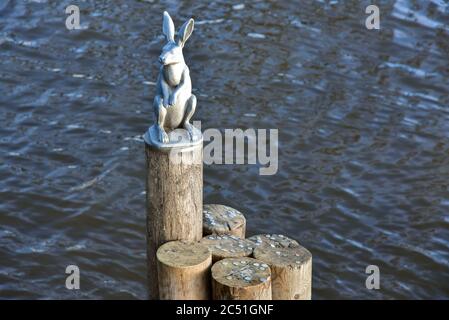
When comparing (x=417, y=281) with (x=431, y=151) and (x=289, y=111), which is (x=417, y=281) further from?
(x=289, y=111)

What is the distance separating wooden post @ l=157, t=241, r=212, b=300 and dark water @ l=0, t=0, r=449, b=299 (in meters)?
2.90

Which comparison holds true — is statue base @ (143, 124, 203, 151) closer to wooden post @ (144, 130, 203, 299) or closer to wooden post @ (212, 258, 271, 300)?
wooden post @ (144, 130, 203, 299)

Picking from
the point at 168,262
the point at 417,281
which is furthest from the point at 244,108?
the point at 168,262

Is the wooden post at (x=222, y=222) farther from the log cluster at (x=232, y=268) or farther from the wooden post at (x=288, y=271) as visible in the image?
the wooden post at (x=288, y=271)

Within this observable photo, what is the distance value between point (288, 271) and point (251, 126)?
501cm

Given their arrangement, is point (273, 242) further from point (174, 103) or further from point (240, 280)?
point (174, 103)

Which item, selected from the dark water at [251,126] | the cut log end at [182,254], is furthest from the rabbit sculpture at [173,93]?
the dark water at [251,126]

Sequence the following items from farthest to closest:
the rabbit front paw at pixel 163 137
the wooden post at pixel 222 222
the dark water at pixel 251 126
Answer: the dark water at pixel 251 126 → the wooden post at pixel 222 222 → the rabbit front paw at pixel 163 137

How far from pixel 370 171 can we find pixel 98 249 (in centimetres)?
294

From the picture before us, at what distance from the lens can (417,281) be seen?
848cm

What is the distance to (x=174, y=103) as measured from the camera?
5543 mm

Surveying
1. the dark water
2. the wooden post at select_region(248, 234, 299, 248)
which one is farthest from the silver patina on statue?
the dark water

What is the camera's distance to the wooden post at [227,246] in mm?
5582

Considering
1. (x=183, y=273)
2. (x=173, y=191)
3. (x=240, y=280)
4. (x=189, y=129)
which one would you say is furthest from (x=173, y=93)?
(x=240, y=280)
